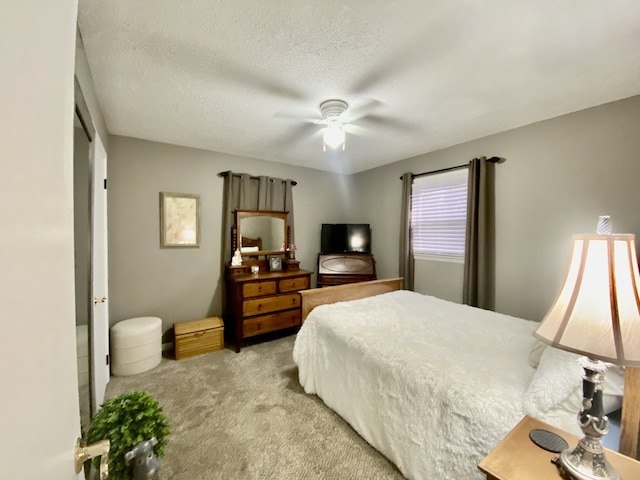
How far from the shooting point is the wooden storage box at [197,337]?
2.97 meters

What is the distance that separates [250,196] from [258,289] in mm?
1315

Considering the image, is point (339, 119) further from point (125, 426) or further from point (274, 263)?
point (125, 426)

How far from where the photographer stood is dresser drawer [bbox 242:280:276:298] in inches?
125

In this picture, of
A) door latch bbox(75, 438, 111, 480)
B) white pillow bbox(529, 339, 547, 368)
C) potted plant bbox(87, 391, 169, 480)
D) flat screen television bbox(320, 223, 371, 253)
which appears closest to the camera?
door latch bbox(75, 438, 111, 480)

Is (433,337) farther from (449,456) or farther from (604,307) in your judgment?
(604,307)

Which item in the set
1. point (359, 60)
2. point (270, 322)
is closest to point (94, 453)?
point (359, 60)

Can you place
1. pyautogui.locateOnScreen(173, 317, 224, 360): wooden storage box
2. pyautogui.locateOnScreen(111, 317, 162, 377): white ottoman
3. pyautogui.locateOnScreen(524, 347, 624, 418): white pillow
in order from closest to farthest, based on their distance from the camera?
pyautogui.locateOnScreen(524, 347, 624, 418): white pillow < pyautogui.locateOnScreen(111, 317, 162, 377): white ottoman < pyautogui.locateOnScreen(173, 317, 224, 360): wooden storage box

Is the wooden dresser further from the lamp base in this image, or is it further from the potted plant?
the lamp base

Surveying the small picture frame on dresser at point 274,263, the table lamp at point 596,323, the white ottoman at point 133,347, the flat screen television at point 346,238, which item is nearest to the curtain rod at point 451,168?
the flat screen television at point 346,238

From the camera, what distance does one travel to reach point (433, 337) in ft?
6.21

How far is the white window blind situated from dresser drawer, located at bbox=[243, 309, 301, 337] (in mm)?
1890

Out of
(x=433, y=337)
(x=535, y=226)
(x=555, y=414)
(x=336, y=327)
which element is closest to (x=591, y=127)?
(x=535, y=226)

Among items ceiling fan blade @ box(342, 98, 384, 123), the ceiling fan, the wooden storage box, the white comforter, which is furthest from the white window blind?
the wooden storage box

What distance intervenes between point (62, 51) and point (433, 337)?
2167 mm
